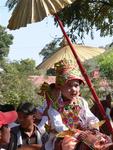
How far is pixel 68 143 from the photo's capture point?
4312 mm

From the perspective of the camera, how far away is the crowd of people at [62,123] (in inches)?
164

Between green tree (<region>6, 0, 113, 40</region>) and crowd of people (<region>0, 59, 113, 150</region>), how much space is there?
25.9ft

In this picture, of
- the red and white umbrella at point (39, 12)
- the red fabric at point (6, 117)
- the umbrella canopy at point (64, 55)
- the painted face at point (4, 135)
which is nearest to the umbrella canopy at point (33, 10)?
the red and white umbrella at point (39, 12)

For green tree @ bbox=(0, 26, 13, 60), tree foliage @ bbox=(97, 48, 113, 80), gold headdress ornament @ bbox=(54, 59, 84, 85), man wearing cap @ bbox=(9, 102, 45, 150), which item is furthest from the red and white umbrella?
green tree @ bbox=(0, 26, 13, 60)

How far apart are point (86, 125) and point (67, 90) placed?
39 centimetres

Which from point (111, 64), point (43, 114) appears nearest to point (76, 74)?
point (43, 114)

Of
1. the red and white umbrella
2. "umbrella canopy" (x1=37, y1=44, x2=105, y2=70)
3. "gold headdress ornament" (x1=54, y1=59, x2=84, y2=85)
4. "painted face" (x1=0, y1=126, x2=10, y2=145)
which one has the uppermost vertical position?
the red and white umbrella

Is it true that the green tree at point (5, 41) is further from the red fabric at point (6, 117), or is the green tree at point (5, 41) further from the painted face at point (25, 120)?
the red fabric at point (6, 117)

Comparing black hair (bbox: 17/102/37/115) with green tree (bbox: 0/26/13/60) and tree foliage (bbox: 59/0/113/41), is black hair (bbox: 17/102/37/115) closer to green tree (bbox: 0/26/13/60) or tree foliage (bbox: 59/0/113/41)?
tree foliage (bbox: 59/0/113/41)

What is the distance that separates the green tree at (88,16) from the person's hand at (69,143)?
32.2ft

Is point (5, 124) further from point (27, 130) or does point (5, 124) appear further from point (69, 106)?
point (27, 130)

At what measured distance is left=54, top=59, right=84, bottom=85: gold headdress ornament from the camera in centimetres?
513

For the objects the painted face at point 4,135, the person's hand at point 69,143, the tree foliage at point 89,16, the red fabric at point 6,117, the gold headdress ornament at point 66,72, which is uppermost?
the tree foliage at point 89,16

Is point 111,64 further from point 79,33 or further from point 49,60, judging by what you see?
point 49,60
